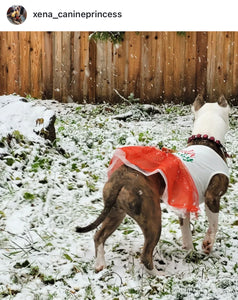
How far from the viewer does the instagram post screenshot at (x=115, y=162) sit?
9.99ft

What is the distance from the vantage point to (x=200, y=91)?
9.57 m

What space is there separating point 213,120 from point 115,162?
→ 1014mm

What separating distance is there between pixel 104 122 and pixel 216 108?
13.3ft

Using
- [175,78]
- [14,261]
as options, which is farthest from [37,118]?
[175,78]

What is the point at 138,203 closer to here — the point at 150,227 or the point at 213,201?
the point at 150,227

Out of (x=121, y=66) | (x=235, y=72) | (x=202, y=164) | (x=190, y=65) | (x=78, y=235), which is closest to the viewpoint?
(x=202, y=164)

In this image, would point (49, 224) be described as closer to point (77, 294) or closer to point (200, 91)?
point (77, 294)

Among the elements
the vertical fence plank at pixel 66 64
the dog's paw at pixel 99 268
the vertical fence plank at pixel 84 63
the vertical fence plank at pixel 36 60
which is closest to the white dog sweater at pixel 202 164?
the dog's paw at pixel 99 268

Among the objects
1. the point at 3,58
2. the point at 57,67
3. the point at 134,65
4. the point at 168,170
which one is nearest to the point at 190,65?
the point at 134,65

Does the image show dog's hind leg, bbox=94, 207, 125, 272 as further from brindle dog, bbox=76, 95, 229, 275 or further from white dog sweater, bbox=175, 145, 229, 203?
white dog sweater, bbox=175, 145, 229, 203

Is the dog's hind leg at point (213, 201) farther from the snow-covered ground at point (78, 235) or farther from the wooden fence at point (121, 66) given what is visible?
the wooden fence at point (121, 66)

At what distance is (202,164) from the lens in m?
3.36

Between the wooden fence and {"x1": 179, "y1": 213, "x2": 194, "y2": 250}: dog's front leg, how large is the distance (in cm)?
633
